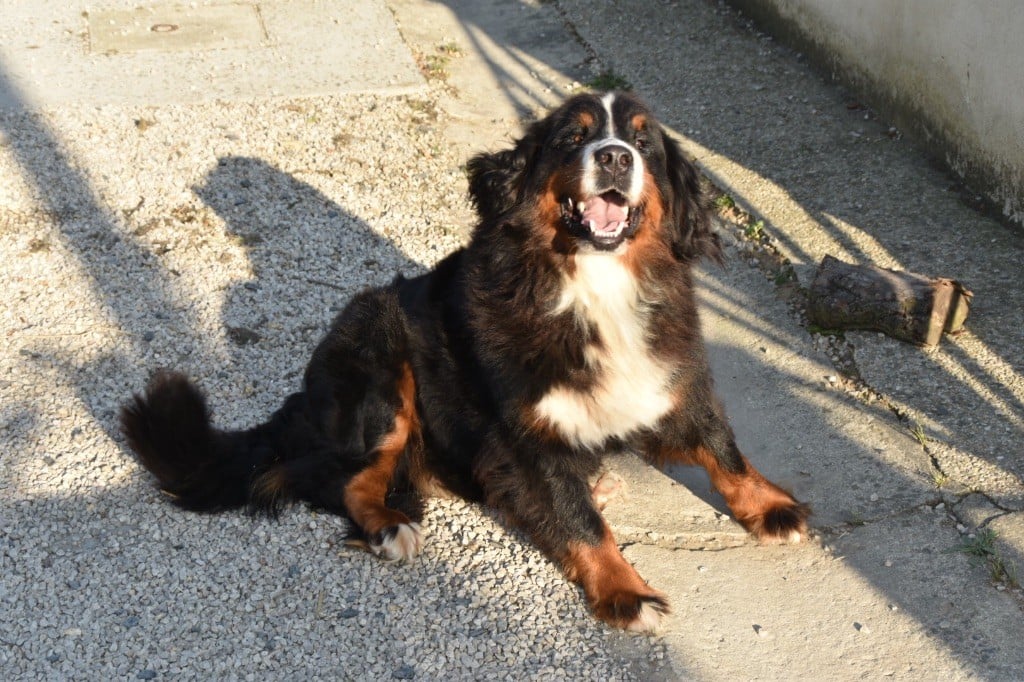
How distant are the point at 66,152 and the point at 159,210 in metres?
0.97

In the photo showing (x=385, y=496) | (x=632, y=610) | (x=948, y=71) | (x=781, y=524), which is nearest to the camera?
(x=632, y=610)

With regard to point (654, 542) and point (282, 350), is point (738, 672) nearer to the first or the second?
point (654, 542)

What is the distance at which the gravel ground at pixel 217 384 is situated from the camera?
3.49 metres

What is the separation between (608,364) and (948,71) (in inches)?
141

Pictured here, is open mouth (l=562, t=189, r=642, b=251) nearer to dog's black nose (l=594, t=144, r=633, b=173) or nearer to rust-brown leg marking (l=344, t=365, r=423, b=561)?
dog's black nose (l=594, t=144, r=633, b=173)

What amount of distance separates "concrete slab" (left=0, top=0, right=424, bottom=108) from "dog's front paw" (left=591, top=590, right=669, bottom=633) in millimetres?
4709

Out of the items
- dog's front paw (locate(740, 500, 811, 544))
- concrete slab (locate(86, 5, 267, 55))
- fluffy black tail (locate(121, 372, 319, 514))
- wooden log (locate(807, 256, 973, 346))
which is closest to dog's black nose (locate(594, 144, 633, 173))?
dog's front paw (locate(740, 500, 811, 544))

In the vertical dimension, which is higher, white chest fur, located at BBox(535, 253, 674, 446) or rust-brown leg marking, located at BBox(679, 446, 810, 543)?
white chest fur, located at BBox(535, 253, 674, 446)

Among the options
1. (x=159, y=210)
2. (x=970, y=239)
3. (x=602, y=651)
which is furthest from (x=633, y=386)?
(x=159, y=210)

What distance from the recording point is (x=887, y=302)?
4.82 m

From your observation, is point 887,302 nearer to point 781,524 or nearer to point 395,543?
point 781,524

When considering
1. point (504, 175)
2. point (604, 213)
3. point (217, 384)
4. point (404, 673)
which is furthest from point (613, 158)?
point (217, 384)

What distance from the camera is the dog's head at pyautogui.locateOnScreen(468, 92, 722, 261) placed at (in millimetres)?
3500

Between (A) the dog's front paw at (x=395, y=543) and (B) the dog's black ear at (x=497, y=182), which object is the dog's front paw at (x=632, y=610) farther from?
(B) the dog's black ear at (x=497, y=182)
